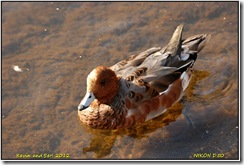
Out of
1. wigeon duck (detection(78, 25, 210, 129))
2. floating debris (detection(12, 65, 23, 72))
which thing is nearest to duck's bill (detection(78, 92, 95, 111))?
wigeon duck (detection(78, 25, 210, 129))

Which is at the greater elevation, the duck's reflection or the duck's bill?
the duck's bill

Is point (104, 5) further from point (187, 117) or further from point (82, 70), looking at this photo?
point (187, 117)

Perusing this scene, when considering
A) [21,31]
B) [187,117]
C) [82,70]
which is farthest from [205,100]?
[21,31]

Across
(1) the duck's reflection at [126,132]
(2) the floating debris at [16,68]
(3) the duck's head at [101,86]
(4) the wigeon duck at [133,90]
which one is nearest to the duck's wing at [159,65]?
(4) the wigeon duck at [133,90]

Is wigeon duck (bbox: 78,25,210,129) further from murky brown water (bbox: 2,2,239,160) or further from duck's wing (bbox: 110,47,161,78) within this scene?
murky brown water (bbox: 2,2,239,160)

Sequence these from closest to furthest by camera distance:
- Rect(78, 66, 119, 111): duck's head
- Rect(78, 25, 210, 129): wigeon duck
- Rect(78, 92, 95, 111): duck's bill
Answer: Rect(78, 92, 95, 111): duck's bill → Rect(78, 66, 119, 111): duck's head → Rect(78, 25, 210, 129): wigeon duck

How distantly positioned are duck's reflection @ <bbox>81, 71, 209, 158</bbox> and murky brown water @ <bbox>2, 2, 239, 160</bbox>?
0.02 metres

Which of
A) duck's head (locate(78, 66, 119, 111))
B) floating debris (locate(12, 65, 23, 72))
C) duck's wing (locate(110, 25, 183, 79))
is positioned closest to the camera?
duck's head (locate(78, 66, 119, 111))

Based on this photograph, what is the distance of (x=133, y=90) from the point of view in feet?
25.9

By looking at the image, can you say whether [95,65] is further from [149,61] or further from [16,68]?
[16,68]

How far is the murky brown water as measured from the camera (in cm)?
779

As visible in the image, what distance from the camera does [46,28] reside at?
10.1 m

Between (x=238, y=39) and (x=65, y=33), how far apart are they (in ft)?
11.6

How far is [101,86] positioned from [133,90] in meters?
0.56
